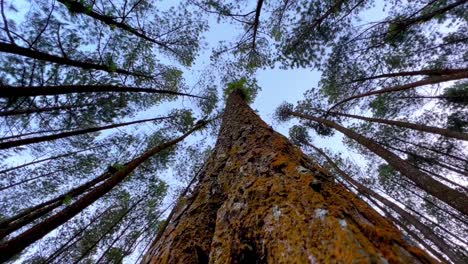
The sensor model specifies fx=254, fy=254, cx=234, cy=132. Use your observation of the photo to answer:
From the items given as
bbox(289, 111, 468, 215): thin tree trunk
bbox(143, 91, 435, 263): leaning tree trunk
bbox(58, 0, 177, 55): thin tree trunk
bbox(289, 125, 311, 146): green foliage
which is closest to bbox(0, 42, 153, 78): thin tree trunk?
bbox(58, 0, 177, 55): thin tree trunk

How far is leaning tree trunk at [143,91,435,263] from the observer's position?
0.96m

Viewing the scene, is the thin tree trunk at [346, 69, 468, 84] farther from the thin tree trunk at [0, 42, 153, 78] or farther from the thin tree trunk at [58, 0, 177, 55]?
the thin tree trunk at [0, 42, 153, 78]

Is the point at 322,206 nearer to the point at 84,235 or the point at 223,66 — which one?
the point at 223,66

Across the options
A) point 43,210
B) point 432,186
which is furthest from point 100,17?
point 432,186

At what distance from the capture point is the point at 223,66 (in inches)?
434

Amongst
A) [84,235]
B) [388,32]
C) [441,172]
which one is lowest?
[441,172]

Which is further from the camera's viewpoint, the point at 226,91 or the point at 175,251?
the point at 226,91

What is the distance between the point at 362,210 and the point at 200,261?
3.15ft

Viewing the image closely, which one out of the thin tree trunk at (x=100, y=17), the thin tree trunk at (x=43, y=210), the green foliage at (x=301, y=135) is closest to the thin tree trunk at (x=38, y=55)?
the thin tree trunk at (x=100, y=17)

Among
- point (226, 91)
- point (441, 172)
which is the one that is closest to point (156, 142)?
point (226, 91)

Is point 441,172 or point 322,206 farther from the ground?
point 322,206

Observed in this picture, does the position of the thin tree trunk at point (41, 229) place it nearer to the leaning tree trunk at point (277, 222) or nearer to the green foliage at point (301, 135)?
the leaning tree trunk at point (277, 222)

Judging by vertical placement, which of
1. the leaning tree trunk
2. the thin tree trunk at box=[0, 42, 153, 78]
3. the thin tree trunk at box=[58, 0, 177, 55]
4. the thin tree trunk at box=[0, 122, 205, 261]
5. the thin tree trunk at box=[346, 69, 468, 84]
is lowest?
the thin tree trunk at box=[346, 69, 468, 84]

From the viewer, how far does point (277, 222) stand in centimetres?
129
